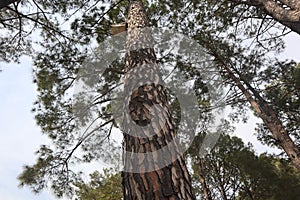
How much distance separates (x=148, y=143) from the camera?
166cm

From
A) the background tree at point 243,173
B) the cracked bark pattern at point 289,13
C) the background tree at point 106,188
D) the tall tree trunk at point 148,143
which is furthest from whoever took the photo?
the background tree at point 106,188

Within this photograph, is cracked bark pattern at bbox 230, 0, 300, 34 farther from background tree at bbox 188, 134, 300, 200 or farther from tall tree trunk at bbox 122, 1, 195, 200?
background tree at bbox 188, 134, 300, 200

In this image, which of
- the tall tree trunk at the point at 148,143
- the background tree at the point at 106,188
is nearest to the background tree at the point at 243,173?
the background tree at the point at 106,188

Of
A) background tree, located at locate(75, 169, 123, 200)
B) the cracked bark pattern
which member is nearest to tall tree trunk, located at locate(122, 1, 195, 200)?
the cracked bark pattern

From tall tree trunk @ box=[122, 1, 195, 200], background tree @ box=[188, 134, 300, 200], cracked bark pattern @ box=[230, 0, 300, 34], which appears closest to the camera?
tall tree trunk @ box=[122, 1, 195, 200]

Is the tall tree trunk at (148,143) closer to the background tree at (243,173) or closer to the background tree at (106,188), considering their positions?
the background tree at (243,173)

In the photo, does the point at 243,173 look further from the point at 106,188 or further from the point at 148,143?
the point at 148,143

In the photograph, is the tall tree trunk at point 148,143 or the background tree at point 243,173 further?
the background tree at point 243,173

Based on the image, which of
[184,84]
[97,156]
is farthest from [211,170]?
[97,156]

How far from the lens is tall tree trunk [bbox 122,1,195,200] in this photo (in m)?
1.42

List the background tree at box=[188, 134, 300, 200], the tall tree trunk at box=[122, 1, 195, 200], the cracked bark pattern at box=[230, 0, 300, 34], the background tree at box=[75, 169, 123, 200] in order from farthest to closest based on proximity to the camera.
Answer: the background tree at box=[75, 169, 123, 200] → the background tree at box=[188, 134, 300, 200] → the cracked bark pattern at box=[230, 0, 300, 34] → the tall tree trunk at box=[122, 1, 195, 200]

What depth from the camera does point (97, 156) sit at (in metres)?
5.70

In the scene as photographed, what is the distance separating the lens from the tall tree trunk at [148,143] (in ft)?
4.66

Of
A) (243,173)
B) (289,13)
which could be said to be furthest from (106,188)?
(289,13)
